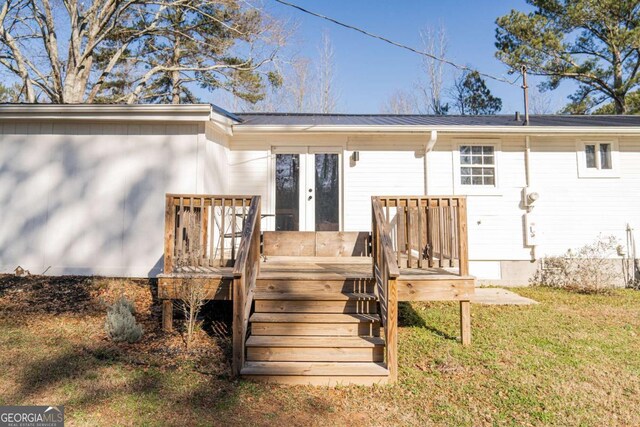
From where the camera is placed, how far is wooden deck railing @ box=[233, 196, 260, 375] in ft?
9.72

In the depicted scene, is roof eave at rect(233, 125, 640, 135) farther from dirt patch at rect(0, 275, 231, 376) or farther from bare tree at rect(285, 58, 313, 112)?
bare tree at rect(285, 58, 313, 112)

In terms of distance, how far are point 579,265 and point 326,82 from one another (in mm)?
13685

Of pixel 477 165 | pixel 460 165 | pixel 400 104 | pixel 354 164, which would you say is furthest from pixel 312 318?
pixel 400 104

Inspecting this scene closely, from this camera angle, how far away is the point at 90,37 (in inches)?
458

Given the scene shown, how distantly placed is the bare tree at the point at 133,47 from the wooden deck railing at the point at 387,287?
34.5 ft

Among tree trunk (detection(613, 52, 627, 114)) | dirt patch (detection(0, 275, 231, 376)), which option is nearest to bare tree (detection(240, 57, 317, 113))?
dirt patch (detection(0, 275, 231, 376))

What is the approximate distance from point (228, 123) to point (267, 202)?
5.16ft

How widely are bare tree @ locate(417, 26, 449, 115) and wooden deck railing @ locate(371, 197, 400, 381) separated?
55.6ft

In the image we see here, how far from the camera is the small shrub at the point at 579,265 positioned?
6.39 m

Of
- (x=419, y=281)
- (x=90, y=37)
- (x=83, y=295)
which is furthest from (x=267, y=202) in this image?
(x=90, y=37)

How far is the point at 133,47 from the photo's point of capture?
13109mm

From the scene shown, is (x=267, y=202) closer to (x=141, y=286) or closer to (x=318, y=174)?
(x=318, y=174)

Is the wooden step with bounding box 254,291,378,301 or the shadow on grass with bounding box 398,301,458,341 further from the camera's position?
the shadow on grass with bounding box 398,301,458,341

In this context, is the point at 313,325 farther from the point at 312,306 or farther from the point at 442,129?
the point at 442,129
